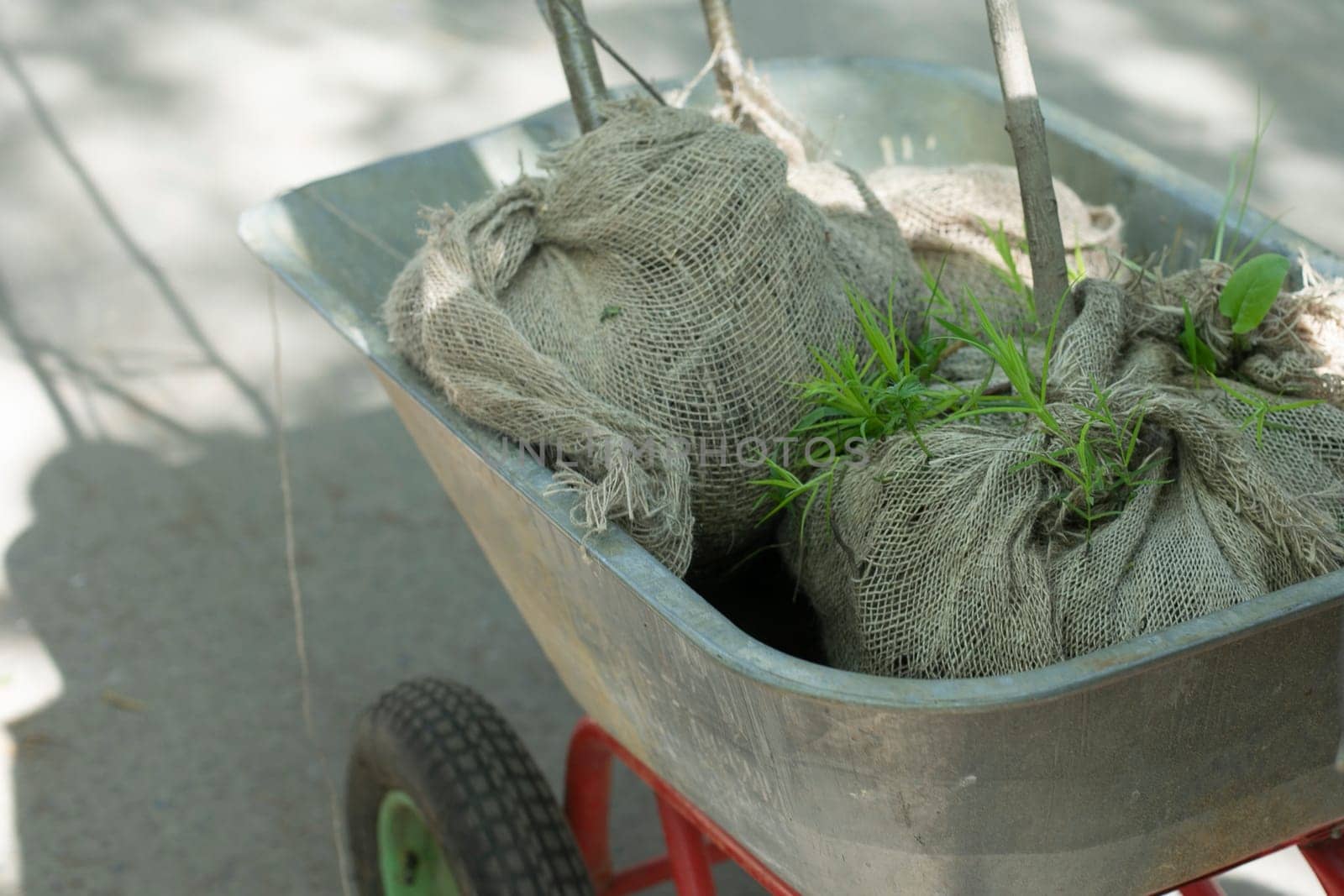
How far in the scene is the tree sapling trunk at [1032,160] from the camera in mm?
1014

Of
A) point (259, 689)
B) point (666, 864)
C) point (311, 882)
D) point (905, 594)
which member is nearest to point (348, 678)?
point (259, 689)

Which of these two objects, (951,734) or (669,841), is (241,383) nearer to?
(669,841)

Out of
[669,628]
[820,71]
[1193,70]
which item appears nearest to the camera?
[669,628]

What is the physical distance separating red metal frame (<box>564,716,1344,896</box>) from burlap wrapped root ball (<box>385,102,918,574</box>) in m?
0.22

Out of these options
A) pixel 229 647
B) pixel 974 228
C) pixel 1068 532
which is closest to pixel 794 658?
pixel 1068 532

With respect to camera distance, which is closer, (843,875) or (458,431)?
(843,875)

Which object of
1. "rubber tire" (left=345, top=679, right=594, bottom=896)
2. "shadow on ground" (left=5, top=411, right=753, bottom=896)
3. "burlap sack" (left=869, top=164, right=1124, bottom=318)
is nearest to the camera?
"rubber tire" (left=345, top=679, right=594, bottom=896)

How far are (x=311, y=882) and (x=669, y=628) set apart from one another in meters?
1.12

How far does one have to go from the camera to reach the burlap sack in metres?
1.31

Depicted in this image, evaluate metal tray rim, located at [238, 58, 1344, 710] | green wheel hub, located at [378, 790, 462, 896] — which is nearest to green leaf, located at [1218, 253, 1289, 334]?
metal tray rim, located at [238, 58, 1344, 710]

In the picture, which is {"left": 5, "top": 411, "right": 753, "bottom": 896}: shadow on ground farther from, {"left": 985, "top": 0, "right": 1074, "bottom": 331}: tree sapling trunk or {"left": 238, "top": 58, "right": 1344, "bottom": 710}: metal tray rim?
{"left": 985, "top": 0, "right": 1074, "bottom": 331}: tree sapling trunk

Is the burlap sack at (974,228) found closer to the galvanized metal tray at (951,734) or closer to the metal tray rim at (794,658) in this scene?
the metal tray rim at (794,658)

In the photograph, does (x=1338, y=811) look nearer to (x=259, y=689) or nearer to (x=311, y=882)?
(x=311, y=882)

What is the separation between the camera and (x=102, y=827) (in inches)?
70.4
